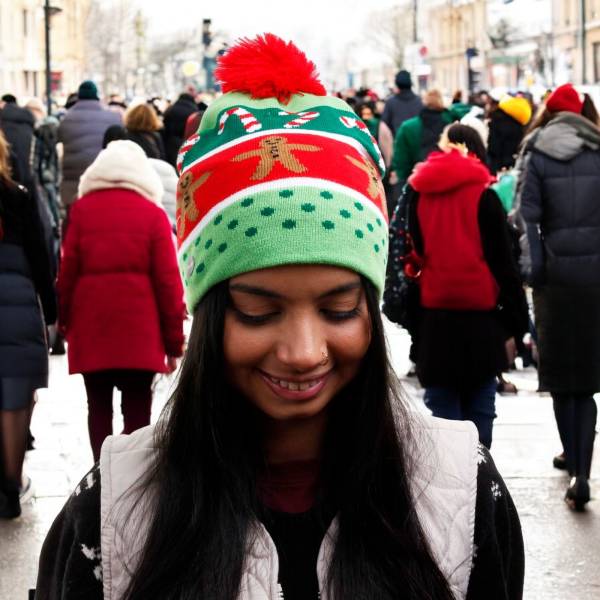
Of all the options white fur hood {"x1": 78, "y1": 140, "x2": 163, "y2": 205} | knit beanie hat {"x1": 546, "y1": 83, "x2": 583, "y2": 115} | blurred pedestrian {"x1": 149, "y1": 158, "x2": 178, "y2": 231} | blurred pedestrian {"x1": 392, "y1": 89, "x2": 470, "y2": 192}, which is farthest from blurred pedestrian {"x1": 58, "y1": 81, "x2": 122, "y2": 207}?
knit beanie hat {"x1": 546, "y1": 83, "x2": 583, "y2": 115}

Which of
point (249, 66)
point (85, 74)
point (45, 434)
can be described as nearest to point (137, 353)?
point (45, 434)

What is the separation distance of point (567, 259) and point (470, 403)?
81 centimetres

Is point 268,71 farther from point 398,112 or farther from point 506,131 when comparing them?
point 398,112

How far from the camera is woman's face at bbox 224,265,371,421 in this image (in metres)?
2.18

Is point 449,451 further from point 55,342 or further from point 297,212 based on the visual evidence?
point 55,342

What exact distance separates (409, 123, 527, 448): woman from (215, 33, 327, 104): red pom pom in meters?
4.22

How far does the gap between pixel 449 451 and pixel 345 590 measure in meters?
0.27

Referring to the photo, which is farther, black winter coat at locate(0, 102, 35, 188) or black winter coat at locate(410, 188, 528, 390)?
black winter coat at locate(0, 102, 35, 188)

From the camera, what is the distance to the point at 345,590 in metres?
2.18

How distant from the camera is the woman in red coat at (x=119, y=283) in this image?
22.0 ft

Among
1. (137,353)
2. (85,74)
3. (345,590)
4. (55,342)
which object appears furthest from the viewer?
(85,74)

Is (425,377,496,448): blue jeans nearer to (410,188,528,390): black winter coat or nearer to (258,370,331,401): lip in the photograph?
(410,188,528,390): black winter coat

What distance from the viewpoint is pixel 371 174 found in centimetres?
241

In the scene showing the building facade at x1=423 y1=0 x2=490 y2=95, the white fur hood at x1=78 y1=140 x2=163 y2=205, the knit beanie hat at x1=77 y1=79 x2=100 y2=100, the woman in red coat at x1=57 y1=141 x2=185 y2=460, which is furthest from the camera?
the building facade at x1=423 y1=0 x2=490 y2=95
